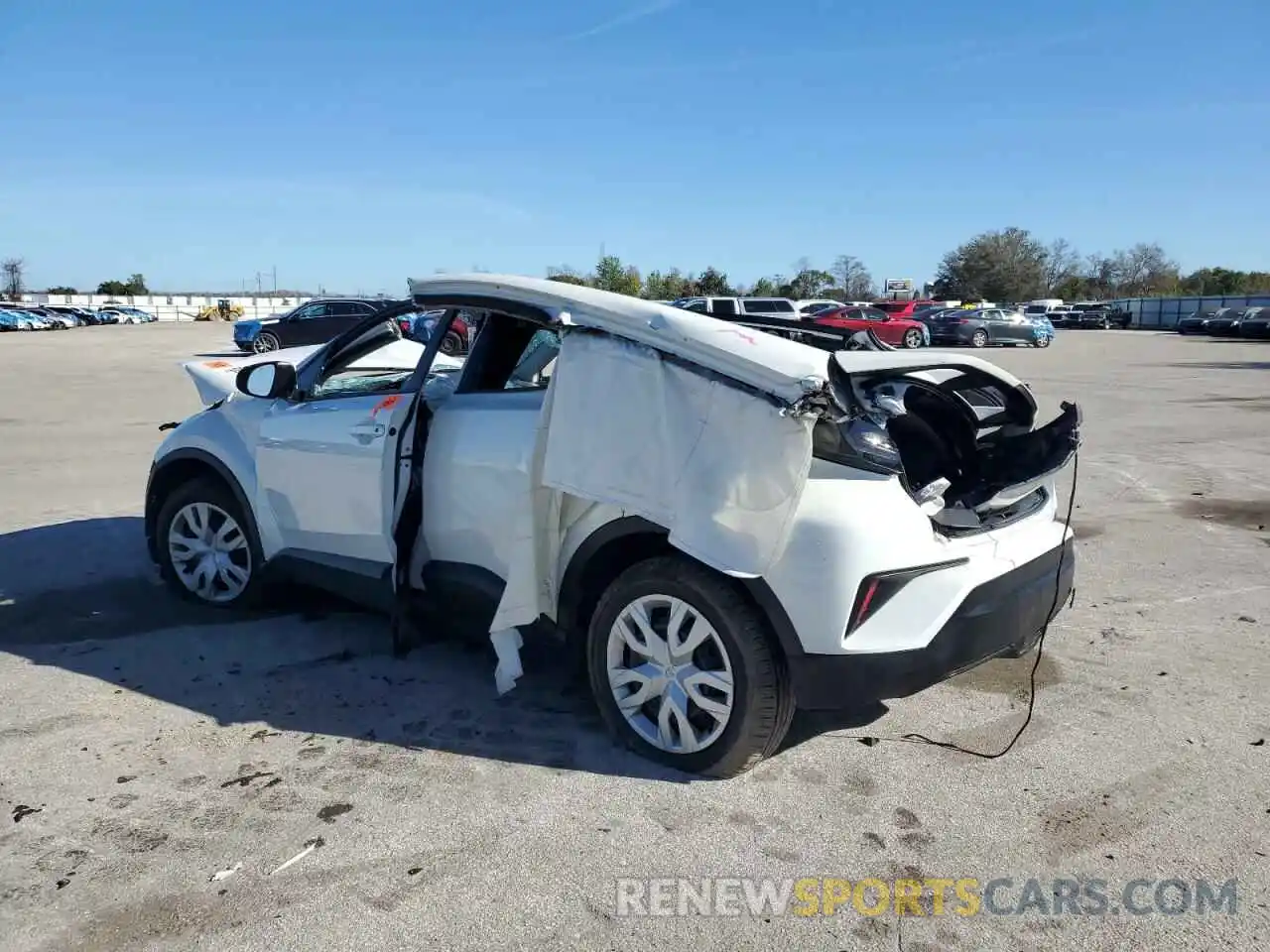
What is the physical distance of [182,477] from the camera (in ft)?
18.4

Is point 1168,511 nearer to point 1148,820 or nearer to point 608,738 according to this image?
point 1148,820

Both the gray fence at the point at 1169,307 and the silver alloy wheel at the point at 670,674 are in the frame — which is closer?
the silver alloy wheel at the point at 670,674

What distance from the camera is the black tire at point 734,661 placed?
11.1 ft

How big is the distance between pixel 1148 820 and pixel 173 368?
24.8 m

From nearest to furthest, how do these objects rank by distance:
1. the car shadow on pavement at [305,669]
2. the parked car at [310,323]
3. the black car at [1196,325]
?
the car shadow on pavement at [305,669] → the parked car at [310,323] → the black car at [1196,325]

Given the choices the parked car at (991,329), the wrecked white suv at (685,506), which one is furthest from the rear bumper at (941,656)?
the parked car at (991,329)

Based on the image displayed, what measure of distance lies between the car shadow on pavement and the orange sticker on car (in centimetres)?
116

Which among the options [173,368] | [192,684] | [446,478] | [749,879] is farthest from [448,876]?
[173,368]

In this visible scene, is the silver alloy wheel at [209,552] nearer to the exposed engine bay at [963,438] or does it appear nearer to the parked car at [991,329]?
the exposed engine bay at [963,438]

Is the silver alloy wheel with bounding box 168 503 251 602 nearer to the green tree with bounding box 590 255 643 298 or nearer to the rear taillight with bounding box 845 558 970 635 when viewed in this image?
the rear taillight with bounding box 845 558 970 635

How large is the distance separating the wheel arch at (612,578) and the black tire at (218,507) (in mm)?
1998

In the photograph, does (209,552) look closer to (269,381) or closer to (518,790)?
(269,381)

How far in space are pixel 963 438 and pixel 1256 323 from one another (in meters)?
49.2

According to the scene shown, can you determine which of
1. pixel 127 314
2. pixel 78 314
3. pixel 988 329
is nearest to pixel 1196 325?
pixel 988 329
